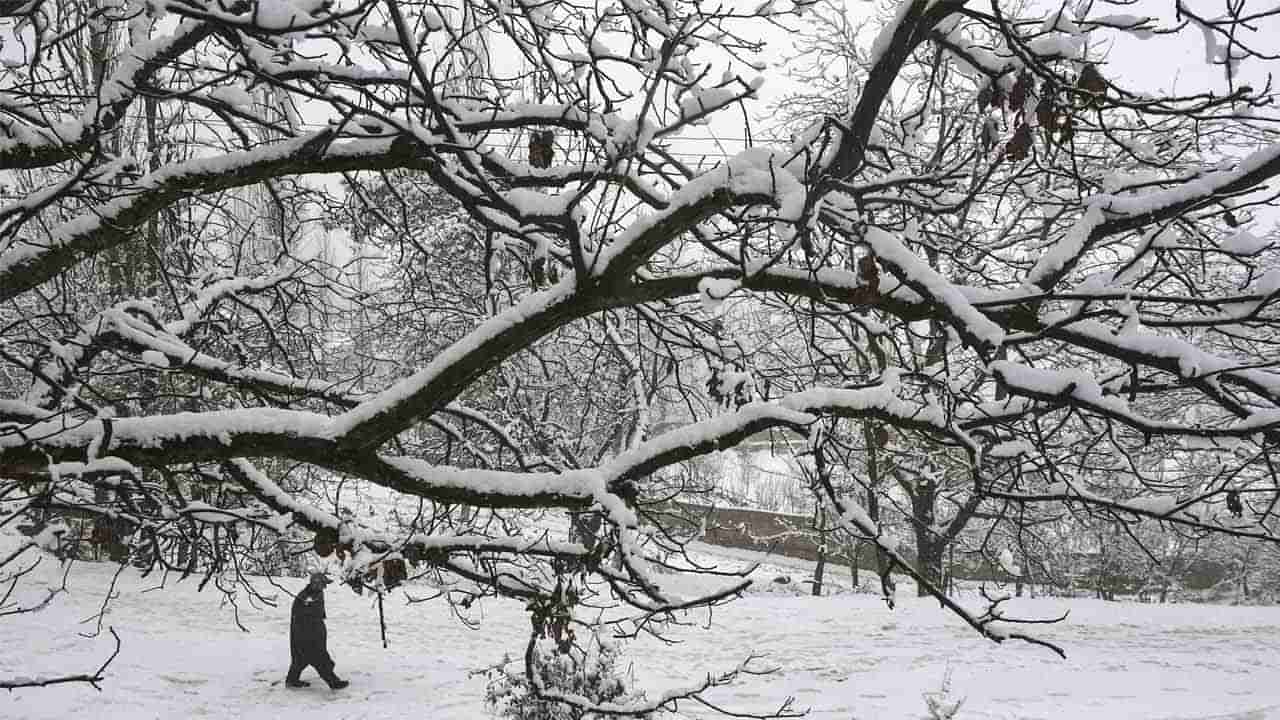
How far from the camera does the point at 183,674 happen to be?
29.3 feet

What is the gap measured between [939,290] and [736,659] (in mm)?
8784

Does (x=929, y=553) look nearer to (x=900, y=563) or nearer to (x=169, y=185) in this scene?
(x=900, y=563)

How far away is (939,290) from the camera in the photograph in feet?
8.04

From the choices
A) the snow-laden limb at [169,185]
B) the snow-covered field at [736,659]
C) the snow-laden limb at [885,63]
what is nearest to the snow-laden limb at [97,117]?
the snow-laden limb at [169,185]

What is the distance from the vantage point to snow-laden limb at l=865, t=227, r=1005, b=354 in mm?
2289

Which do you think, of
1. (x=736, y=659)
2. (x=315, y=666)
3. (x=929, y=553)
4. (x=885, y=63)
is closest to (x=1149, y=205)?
(x=885, y=63)

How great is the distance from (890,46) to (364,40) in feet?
7.54

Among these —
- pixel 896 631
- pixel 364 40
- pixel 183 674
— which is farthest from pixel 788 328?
pixel 364 40

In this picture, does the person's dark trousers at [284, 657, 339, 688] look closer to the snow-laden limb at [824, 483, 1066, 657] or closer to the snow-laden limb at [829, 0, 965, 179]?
the snow-laden limb at [824, 483, 1066, 657]

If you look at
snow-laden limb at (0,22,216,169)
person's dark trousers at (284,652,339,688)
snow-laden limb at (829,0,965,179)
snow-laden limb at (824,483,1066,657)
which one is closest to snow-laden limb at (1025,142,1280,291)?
snow-laden limb at (829,0,965,179)

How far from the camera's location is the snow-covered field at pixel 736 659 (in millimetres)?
8008

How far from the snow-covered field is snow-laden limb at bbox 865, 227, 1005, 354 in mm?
6325

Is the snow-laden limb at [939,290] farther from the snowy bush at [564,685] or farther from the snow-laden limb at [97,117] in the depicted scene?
the snowy bush at [564,685]

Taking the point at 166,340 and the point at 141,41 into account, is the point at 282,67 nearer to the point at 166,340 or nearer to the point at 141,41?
the point at 141,41
